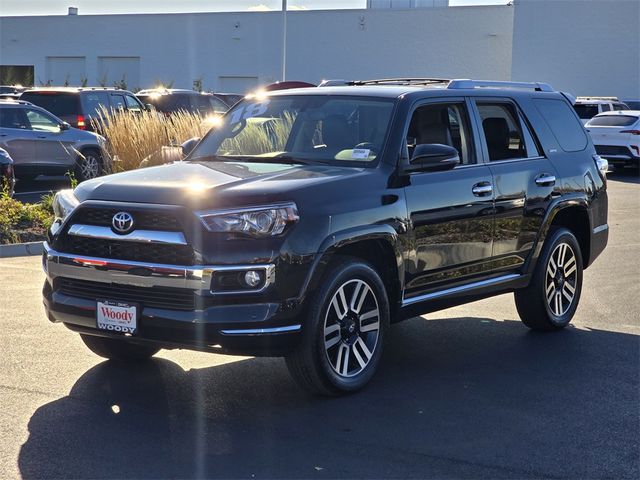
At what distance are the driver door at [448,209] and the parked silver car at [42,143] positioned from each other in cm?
1197

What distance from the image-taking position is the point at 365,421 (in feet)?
19.5

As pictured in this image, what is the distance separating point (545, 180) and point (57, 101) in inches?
617

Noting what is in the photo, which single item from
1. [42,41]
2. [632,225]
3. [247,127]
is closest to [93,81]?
[42,41]

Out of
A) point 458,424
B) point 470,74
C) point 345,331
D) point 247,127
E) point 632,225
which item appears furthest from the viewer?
point 470,74

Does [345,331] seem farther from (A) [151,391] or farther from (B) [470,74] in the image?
(B) [470,74]

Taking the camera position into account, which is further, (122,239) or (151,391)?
(151,391)

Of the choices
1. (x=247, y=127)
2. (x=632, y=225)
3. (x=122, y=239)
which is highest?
(x=247, y=127)

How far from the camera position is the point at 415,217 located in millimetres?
6816

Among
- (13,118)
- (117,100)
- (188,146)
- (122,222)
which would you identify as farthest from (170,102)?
(122,222)

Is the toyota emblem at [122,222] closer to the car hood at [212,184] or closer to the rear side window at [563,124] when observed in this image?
the car hood at [212,184]

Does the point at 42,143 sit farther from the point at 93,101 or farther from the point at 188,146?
the point at 188,146

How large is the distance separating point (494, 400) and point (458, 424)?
62 cm

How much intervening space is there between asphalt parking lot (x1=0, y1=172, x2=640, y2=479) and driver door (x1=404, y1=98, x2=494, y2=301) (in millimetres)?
682

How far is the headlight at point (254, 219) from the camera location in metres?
5.82
